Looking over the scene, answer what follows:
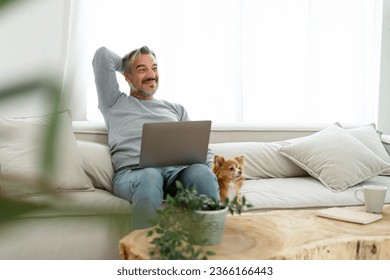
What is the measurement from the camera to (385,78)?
378 centimetres

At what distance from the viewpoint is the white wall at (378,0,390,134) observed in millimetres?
3744

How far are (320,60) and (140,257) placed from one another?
108 inches

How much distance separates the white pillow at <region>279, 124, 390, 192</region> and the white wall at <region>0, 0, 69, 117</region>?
233 centimetres

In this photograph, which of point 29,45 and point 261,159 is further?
point 261,159

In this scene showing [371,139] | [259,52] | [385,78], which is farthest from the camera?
[385,78]

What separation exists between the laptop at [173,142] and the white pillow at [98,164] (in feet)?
0.99

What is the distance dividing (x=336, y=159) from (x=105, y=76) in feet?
4.19

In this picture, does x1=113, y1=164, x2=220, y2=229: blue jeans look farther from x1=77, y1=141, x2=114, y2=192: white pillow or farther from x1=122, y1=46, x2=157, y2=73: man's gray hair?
x1=122, y1=46, x2=157, y2=73: man's gray hair

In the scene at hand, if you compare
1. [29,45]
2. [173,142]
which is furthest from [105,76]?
[29,45]

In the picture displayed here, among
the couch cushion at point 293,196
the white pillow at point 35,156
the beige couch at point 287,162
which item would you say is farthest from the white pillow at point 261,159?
the white pillow at point 35,156

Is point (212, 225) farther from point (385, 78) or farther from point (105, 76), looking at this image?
point (385, 78)

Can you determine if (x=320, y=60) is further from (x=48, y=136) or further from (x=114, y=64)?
(x=48, y=136)

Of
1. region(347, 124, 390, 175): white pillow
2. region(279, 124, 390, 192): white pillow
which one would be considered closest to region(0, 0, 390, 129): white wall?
region(279, 124, 390, 192): white pillow
